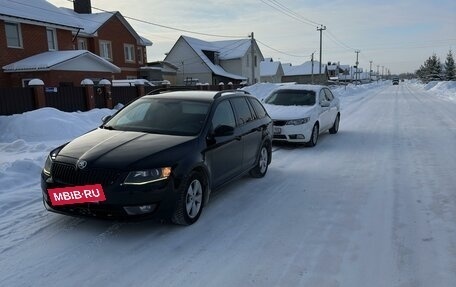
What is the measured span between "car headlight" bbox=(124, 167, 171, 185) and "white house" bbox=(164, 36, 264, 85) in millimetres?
45986

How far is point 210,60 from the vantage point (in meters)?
54.6

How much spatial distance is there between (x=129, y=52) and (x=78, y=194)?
35.7 m

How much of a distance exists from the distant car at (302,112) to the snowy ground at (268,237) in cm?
248

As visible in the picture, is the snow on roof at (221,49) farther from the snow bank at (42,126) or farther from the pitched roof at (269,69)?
the snow bank at (42,126)

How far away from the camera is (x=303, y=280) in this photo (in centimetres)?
361

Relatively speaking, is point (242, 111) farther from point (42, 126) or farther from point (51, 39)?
point (51, 39)

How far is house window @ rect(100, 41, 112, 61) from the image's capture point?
3447 cm

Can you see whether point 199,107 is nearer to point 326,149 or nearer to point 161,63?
point 326,149

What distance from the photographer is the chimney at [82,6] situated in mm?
36156

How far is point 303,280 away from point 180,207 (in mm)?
1675

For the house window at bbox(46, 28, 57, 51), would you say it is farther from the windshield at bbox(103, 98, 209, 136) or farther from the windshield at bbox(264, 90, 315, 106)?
the windshield at bbox(103, 98, 209, 136)

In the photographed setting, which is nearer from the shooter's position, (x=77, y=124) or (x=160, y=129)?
(x=160, y=129)

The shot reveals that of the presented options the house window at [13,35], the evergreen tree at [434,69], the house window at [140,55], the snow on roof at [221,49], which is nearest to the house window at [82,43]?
the house window at [140,55]

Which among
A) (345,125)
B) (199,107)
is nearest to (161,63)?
(345,125)
